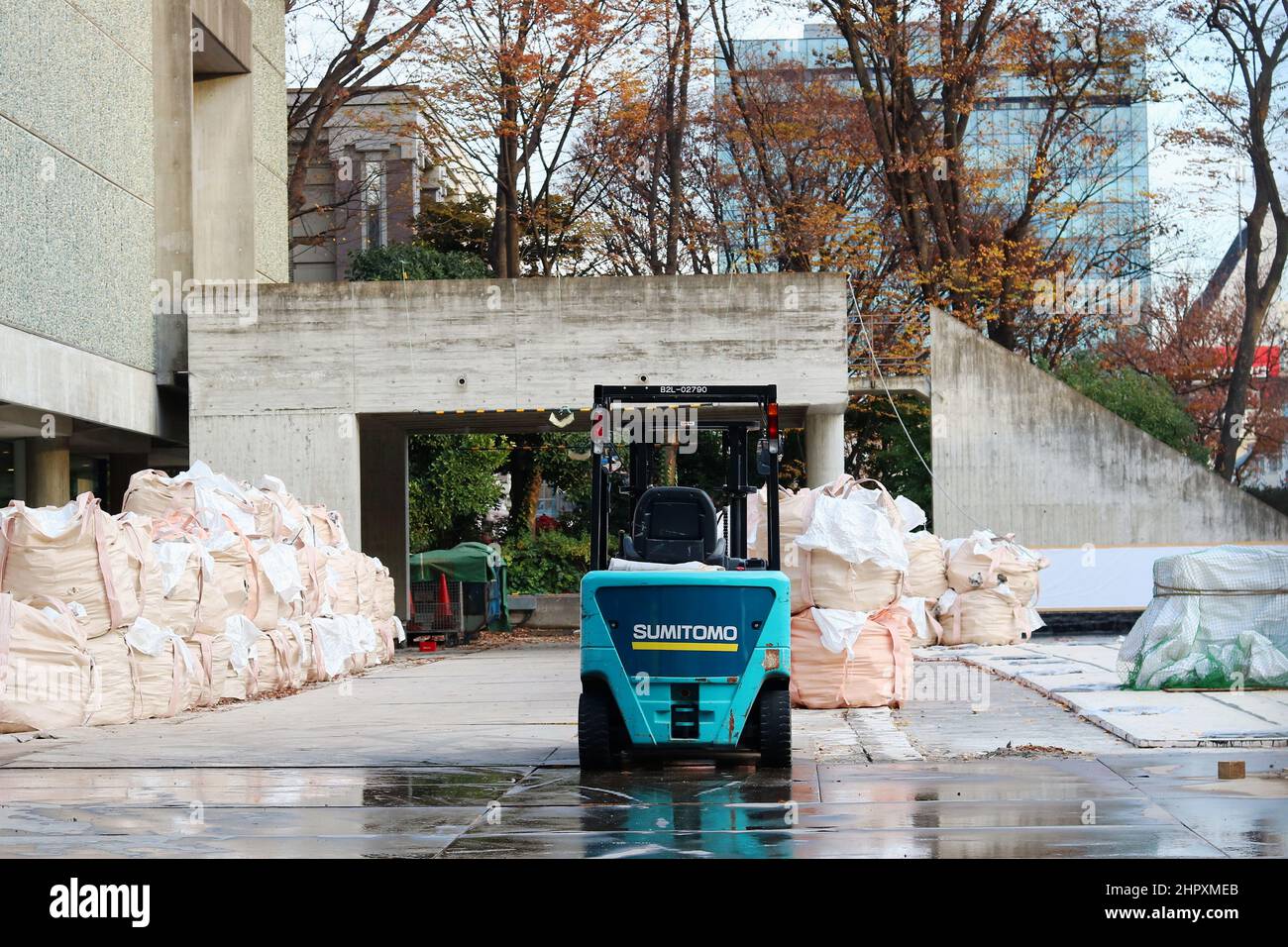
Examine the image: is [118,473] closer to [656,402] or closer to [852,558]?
[852,558]

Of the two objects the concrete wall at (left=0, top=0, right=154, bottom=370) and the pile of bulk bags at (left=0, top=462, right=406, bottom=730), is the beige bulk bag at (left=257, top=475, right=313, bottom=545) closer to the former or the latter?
the pile of bulk bags at (left=0, top=462, right=406, bottom=730)

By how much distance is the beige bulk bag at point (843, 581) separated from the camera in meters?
12.6

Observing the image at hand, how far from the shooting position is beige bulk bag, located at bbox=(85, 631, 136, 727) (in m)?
12.1

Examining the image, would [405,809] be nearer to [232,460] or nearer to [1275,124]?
[232,460]

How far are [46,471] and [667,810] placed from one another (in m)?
16.9

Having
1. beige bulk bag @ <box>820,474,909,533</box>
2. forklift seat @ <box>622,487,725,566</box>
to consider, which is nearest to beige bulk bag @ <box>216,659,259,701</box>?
beige bulk bag @ <box>820,474,909,533</box>

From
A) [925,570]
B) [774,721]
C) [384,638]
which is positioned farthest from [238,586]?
[925,570]

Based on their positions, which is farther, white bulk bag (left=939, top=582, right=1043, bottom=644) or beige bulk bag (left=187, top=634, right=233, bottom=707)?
white bulk bag (left=939, top=582, right=1043, bottom=644)

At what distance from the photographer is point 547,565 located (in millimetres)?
33125

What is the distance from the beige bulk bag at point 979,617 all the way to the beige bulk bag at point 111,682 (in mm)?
12188

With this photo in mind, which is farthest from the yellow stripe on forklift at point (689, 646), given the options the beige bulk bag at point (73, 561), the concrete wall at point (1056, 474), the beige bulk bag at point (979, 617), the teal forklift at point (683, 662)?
the concrete wall at point (1056, 474)

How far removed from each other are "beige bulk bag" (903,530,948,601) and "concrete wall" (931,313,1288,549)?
4.09 meters

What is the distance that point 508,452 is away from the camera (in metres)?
34.7
